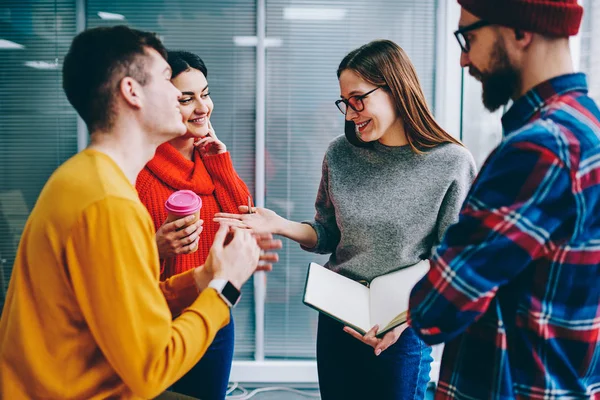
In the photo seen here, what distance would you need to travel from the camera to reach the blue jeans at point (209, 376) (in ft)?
5.17

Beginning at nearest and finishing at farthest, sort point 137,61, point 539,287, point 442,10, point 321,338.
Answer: point 539,287 → point 137,61 → point 321,338 → point 442,10

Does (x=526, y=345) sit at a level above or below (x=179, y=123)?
below

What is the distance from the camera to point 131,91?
1.07 metres

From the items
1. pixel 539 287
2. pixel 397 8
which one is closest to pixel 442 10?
pixel 397 8

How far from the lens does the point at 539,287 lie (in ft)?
2.94

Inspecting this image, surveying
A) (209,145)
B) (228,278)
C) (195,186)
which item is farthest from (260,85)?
(228,278)

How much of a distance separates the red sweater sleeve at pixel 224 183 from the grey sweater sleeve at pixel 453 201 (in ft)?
2.27

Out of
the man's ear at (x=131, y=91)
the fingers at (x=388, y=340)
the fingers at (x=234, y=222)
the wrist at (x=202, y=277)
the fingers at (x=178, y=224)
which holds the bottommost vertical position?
the fingers at (x=388, y=340)

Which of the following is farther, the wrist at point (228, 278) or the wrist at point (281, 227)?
the wrist at point (281, 227)

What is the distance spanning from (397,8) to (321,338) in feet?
6.95

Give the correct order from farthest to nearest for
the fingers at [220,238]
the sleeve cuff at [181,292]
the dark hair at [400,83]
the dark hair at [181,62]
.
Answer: the dark hair at [181,62] → the dark hair at [400,83] → the sleeve cuff at [181,292] → the fingers at [220,238]

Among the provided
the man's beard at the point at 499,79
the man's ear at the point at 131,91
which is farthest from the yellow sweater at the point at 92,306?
the man's beard at the point at 499,79

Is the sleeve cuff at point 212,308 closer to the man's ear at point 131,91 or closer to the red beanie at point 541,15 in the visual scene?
the man's ear at point 131,91

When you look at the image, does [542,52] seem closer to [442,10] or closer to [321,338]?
[321,338]
